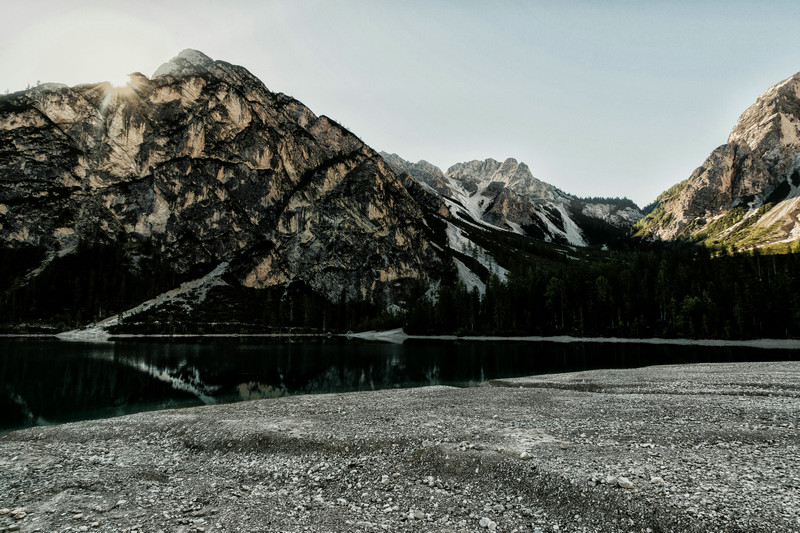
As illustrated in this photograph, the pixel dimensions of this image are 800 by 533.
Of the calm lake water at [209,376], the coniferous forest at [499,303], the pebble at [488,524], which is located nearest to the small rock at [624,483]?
the pebble at [488,524]

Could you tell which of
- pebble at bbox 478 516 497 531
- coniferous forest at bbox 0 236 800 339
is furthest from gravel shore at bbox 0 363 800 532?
coniferous forest at bbox 0 236 800 339

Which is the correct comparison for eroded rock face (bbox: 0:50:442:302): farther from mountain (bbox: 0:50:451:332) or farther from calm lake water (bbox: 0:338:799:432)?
calm lake water (bbox: 0:338:799:432)

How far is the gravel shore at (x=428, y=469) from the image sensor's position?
10.6 m

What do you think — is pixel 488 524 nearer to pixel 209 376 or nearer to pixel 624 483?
pixel 624 483

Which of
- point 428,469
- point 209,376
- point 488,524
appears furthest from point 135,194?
point 488,524

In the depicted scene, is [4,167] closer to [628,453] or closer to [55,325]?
[55,325]

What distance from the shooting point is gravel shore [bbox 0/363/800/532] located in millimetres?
10586

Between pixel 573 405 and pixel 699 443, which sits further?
pixel 573 405

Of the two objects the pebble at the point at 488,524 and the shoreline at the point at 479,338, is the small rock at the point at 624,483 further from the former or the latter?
the shoreline at the point at 479,338

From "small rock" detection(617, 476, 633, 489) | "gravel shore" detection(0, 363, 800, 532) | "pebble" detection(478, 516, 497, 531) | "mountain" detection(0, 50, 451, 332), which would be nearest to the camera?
"pebble" detection(478, 516, 497, 531)

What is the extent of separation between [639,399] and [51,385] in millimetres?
54797

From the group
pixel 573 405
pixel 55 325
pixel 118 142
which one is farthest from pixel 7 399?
pixel 118 142

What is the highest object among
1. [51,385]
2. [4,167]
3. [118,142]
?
[118,142]

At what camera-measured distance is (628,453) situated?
14.5 m
